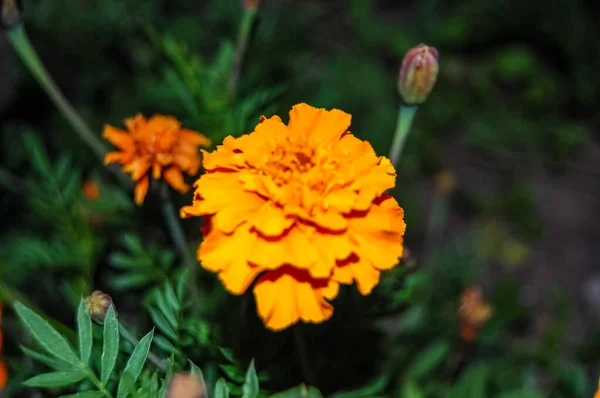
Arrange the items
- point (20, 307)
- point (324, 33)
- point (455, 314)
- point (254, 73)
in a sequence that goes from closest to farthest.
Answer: point (20, 307) < point (254, 73) < point (455, 314) < point (324, 33)

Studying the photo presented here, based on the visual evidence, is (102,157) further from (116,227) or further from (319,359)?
(319,359)

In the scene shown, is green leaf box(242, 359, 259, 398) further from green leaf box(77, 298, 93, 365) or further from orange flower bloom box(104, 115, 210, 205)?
orange flower bloom box(104, 115, 210, 205)

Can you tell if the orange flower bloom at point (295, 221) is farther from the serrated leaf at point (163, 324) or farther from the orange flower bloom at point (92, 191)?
the orange flower bloom at point (92, 191)

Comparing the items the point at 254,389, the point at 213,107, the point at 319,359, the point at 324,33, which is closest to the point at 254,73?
the point at 213,107

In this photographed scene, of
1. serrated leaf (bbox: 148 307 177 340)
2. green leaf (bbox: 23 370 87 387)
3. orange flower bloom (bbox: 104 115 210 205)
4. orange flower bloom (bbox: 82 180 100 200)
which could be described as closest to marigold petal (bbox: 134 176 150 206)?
orange flower bloom (bbox: 104 115 210 205)

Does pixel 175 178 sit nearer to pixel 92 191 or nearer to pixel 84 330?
pixel 84 330

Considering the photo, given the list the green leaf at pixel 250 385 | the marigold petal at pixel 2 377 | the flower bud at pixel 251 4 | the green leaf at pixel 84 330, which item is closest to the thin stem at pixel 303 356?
the green leaf at pixel 250 385
